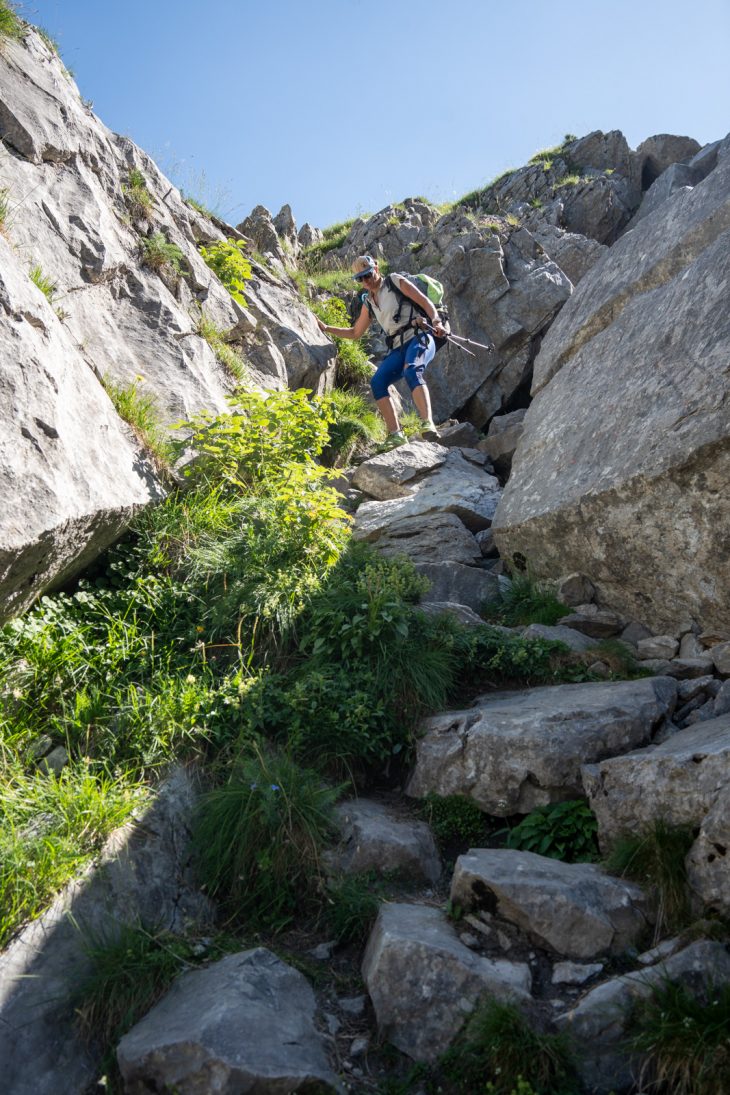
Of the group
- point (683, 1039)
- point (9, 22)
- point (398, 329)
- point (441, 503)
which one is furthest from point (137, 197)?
point (683, 1039)

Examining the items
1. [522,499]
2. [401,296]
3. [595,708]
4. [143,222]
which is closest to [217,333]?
[143,222]

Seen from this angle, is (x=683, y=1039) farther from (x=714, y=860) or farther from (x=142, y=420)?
(x=142, y=420)

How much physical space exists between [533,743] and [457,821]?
67 centimetres

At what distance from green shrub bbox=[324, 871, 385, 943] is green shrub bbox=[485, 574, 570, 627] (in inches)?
120

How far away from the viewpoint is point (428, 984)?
3678mm

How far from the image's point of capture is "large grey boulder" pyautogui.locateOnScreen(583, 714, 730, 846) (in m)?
4.05

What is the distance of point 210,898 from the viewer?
4.48 m

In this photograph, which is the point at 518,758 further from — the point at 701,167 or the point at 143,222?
the point at 701,167

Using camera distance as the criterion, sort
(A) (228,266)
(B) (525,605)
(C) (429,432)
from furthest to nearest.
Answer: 1. (C) (429,432)
2. (A) (228,266)
3. (B) (525,605)

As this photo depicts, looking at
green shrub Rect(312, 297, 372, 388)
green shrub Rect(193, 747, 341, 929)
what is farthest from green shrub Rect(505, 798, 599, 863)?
green shrub Rect(312, 297, 372, 388)

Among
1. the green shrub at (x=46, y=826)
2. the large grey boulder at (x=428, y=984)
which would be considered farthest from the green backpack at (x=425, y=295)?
the large grey boulder at (x=428, y=984)

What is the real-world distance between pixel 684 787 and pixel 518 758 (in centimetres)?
108

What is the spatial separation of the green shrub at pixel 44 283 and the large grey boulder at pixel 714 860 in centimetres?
649

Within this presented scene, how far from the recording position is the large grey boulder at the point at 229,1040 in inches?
126
